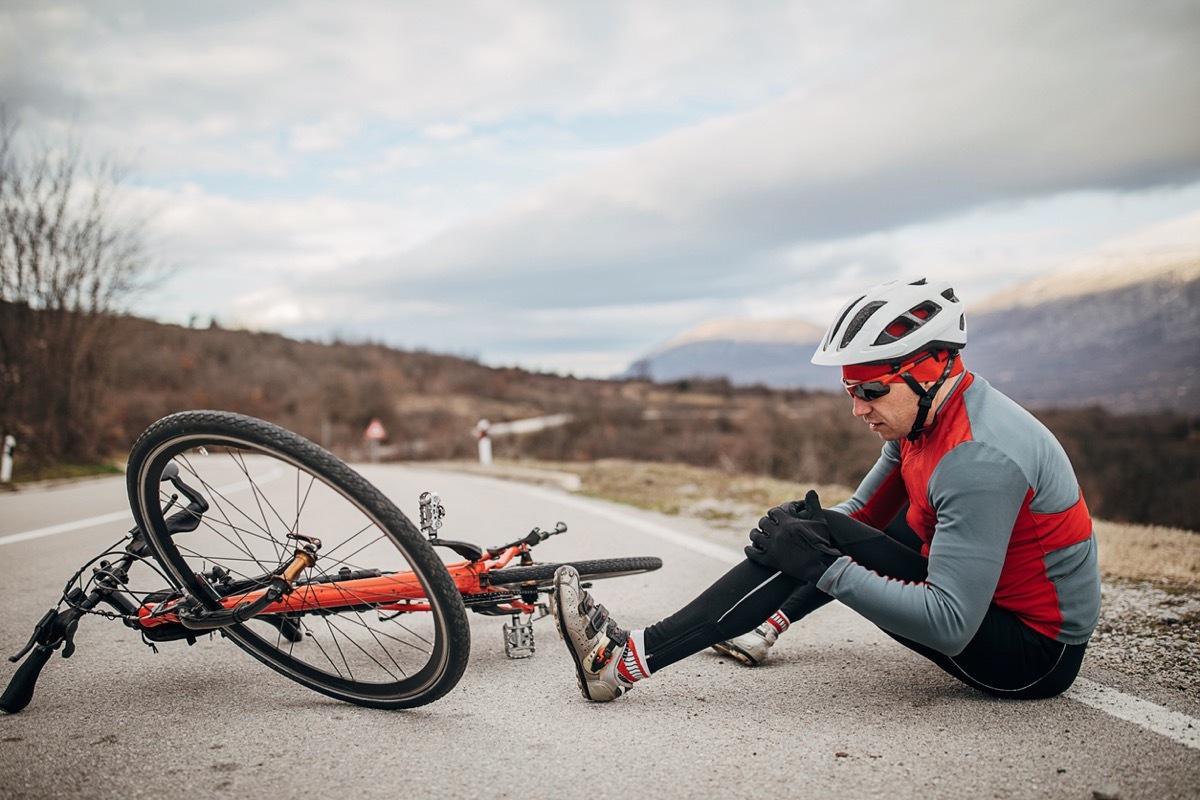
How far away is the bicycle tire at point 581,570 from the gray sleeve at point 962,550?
1.30m

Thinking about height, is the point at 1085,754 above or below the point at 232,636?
below

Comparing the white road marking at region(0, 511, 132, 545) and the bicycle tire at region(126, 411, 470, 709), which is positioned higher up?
the bicycle tire at region(126, 411, 470, 709)

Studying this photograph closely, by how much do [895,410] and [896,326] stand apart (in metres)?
0.29

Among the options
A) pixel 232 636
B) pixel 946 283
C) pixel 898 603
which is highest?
pixel 946 283

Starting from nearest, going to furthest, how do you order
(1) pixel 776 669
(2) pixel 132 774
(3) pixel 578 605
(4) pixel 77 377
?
1. (2) pixel 132 774
2. (3) pixel 578 605
3. (1) pixel 776 669
4. (4) pixel 77 377

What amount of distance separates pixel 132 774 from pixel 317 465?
1.02m

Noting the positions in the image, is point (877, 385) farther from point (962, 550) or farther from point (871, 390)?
point (962, 550)

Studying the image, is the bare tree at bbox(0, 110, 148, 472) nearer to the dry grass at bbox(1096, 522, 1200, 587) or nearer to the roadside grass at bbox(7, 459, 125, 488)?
the roadside grass at bbox(7, 459, 125, 488)

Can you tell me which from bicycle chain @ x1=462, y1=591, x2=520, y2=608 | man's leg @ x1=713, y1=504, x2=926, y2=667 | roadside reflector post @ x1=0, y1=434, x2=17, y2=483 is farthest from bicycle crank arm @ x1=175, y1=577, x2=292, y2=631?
roadside reflector post @ x1=0, y1=434, x2=17, y2=483

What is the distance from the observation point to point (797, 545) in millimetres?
2711

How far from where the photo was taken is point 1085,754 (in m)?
2.35

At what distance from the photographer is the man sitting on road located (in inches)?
97.3

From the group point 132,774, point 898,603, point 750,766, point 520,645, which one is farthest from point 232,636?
point 898,603

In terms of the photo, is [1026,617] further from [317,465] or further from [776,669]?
[317,465]
